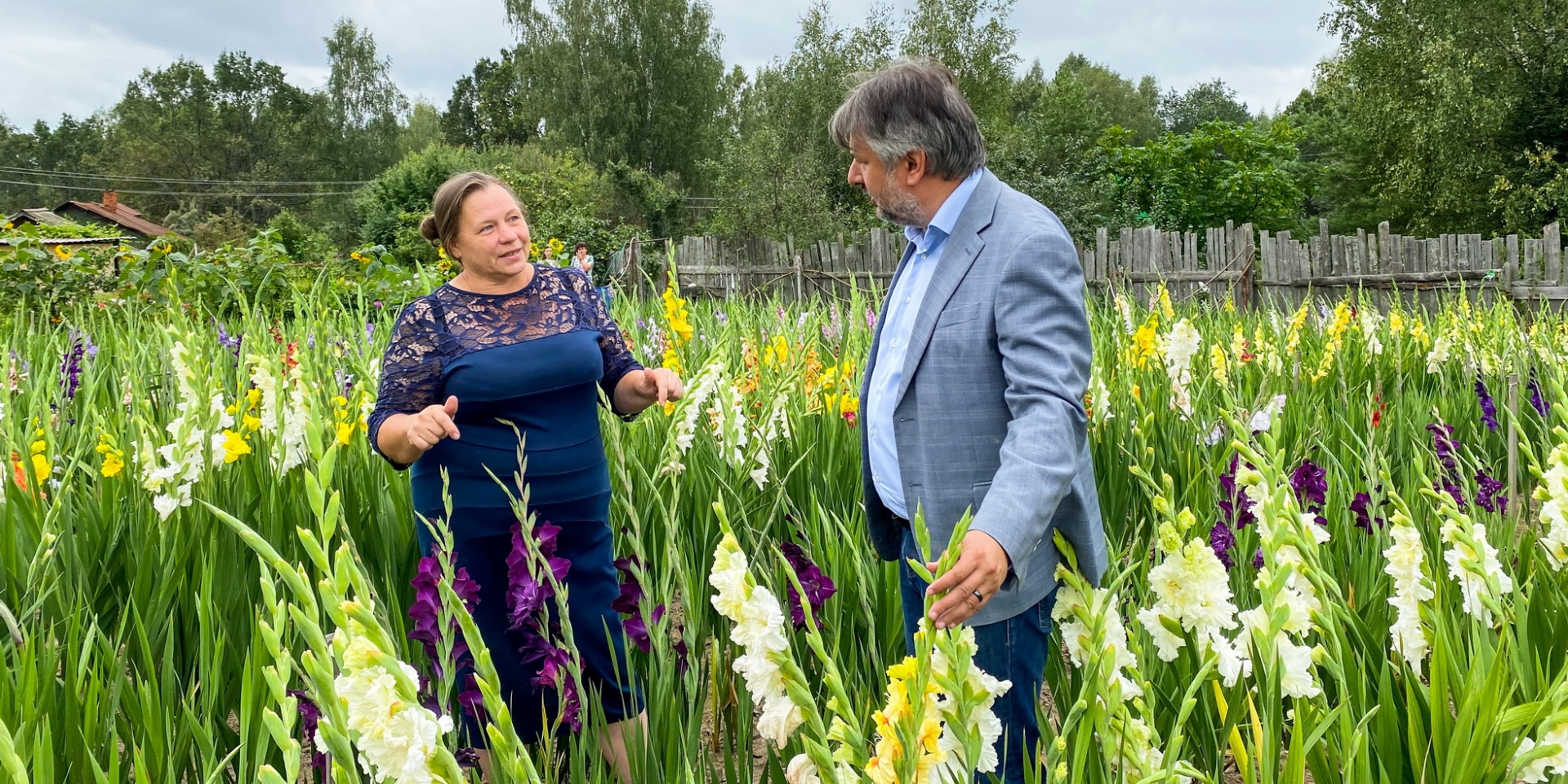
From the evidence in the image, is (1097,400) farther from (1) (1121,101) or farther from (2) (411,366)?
(1) (1121,101)

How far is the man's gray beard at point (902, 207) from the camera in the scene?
1569mm

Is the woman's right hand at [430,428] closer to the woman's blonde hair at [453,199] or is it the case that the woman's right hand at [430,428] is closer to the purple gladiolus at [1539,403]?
the woman's blonde hair at [453,199]

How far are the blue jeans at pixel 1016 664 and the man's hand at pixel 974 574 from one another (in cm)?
28

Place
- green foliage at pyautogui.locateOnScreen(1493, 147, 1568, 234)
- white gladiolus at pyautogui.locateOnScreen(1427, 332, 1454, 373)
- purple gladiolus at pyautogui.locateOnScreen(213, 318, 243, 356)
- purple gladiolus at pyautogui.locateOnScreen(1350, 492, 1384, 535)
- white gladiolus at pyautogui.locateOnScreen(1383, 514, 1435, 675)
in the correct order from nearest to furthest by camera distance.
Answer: white gladiolus at pyautogui.locateOnScreen(1383, 514, 1435, 675) < purple gladiolus at pyautogui.locateOnScreen(1350, 492, 1384, 535) < white gladiolus at pyautogui.locateOnScreen(1427, 332, 1454, 373) < purple gladiolus at pyautogui.locateOnScreen(213, 318, 243, 356) < green foliage at pyautogui.locateOnScreen(1493, 147, 1568, 234)

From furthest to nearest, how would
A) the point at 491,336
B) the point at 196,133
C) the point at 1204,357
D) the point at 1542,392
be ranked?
the point at 196,133 → the point at 1204,357 → the point at 1542,392 → the point at 491,336

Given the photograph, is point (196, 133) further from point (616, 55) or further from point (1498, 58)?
point (1498, 58)

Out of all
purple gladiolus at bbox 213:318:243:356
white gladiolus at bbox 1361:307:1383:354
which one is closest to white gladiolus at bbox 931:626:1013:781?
white gladiolus at bbox 1361:307:1383:354

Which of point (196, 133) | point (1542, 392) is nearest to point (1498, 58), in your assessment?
point (1542, 392)

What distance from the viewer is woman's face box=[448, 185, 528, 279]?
80.8 inches

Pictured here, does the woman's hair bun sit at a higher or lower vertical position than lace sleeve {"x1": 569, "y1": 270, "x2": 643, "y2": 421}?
higher

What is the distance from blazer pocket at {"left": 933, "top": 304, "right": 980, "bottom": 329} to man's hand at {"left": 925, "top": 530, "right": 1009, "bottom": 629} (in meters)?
0.34

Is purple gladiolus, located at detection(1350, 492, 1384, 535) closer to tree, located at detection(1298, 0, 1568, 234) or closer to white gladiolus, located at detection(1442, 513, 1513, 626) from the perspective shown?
white gladiolus, located at detection(1442, 513, 1513, 626)

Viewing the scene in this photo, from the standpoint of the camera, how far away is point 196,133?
50938 millimetres

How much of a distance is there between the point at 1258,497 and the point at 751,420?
5.21 ft
